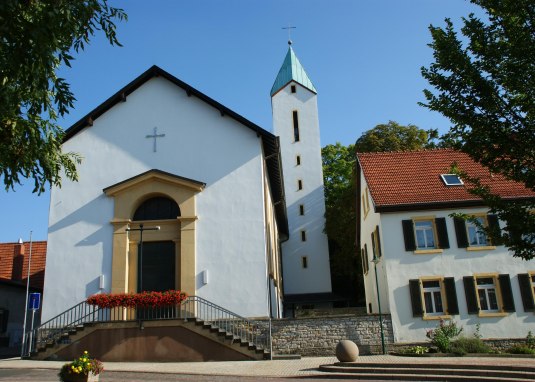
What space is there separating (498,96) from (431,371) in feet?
28.6

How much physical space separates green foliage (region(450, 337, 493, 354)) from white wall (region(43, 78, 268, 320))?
266 inches

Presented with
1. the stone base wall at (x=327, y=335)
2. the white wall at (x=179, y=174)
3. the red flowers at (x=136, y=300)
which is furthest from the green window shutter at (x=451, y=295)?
the red flowers at (x=136, y=300)

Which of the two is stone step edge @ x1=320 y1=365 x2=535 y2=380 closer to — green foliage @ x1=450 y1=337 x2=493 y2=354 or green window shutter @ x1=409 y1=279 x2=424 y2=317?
green foliage @ x1=450 y1=337 x2=493 y2=354

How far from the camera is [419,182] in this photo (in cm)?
2288

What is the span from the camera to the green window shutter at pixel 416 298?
19.8 m

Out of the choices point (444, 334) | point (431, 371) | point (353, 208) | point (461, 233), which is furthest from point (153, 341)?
point (353, 208)

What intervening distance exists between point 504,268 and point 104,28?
17.4m

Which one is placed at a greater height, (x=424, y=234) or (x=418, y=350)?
(x=424, y=234)

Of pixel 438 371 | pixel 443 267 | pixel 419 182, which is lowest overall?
pixel 438 371

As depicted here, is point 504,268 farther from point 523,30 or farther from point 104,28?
point 104,28

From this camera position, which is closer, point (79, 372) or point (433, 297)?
point (79, 372)

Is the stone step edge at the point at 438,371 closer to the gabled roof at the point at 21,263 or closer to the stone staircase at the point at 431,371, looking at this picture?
the stone staircase at the point at 431,371

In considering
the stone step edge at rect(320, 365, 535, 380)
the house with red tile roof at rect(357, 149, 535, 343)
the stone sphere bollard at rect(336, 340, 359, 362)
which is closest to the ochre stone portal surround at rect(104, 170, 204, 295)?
the stone sphere bollard at rect(336, 340, 359, 362)

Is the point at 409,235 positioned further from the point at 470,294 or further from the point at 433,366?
the point at 433,366
